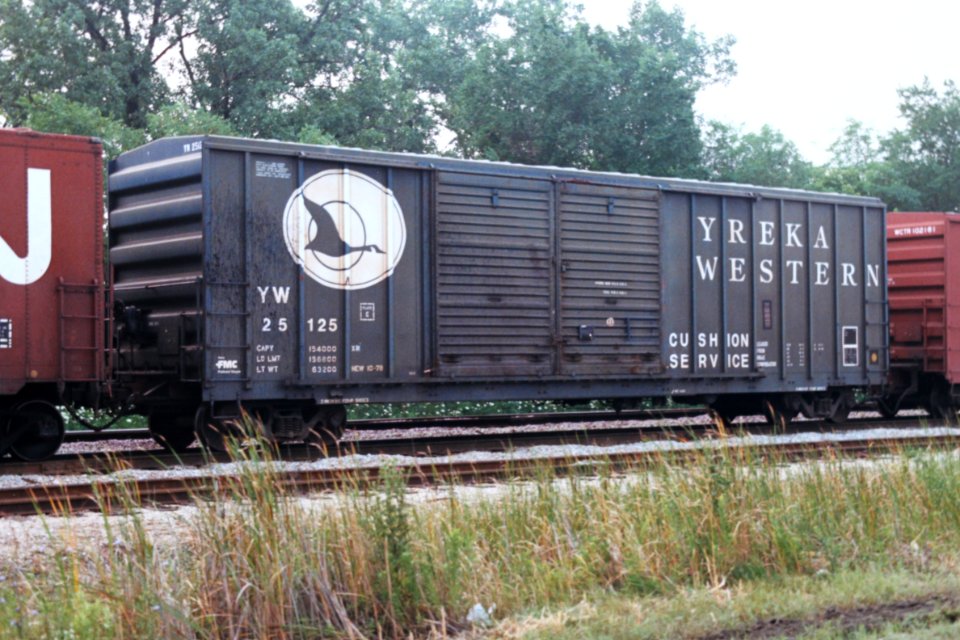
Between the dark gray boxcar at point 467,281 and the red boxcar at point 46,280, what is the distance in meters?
1.11

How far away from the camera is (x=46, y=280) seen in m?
11.7

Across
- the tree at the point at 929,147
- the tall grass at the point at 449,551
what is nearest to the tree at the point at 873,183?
the tree at the point at 929,147

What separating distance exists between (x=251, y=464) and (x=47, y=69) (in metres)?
24.9

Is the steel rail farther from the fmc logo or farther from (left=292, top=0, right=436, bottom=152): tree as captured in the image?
(left=292, top=0, right=436, bottom=152): tree

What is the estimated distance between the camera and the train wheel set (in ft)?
39.4

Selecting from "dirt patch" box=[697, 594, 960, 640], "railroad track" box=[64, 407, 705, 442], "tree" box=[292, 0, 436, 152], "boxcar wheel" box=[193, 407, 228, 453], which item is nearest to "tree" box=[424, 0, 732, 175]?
"tree" box=[292, 0, 436, 152]

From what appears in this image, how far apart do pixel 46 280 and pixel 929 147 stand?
43.5 metres

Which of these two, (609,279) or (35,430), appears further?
(609,279)

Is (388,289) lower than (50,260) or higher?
lower

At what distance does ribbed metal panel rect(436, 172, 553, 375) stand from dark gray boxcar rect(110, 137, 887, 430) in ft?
0.08

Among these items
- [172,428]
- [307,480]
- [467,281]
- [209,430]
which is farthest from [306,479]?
[467,281]

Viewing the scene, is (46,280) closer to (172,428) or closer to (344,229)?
(172,428)

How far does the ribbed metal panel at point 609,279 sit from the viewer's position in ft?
50.1

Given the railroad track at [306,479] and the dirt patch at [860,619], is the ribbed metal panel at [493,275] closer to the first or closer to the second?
the railroad track at [306,479]
